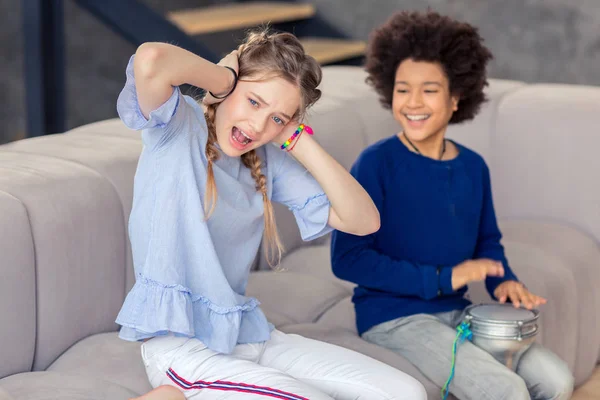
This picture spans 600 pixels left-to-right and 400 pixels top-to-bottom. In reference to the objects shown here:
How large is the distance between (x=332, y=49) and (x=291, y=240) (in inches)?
91.5

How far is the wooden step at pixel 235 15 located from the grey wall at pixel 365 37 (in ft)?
0.61

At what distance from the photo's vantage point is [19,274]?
5.89ft

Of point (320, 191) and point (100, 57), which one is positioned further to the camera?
point (100, 57)

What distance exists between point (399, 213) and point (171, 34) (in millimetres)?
1931

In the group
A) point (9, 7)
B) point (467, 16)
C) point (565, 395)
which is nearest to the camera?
point (565, 395)

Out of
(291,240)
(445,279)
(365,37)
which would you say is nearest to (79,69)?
(365,37)

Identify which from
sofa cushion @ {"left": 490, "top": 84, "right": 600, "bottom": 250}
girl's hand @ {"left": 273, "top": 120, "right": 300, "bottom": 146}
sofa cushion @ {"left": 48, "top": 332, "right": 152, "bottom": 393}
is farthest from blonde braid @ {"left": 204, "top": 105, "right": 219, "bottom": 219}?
sofa cushion @ {"left": 490, "top": 84, "right": 600, "bottom": 250}

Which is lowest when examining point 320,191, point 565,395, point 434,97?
point 565,395

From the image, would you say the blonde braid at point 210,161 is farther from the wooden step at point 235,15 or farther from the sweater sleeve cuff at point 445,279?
the wooden step at point 235,15

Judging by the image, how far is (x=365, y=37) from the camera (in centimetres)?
514

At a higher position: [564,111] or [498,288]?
[564,111]

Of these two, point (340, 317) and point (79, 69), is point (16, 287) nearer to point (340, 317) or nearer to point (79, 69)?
point (340, 317)

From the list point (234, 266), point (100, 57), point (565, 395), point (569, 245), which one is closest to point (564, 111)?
point (569, 245)

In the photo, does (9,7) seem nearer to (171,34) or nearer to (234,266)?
(171,34)
